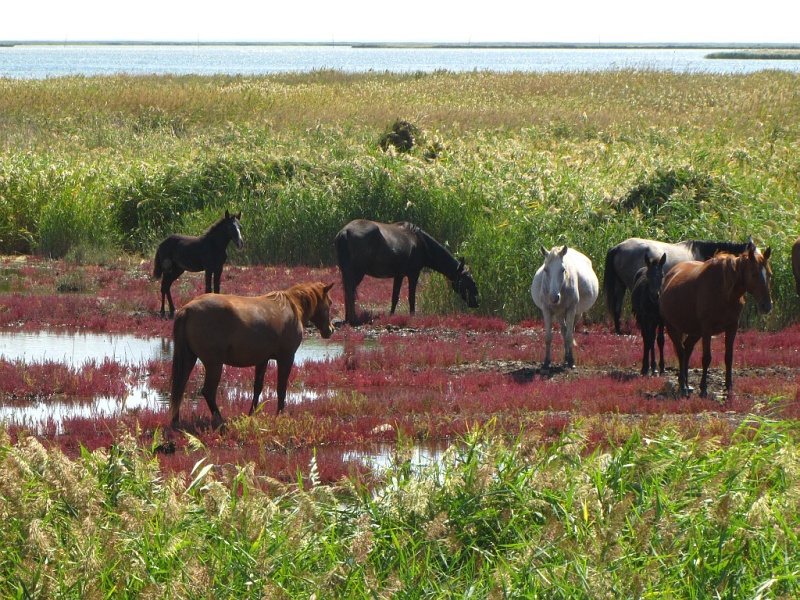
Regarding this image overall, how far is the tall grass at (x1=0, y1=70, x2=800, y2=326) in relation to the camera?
19.2 meters

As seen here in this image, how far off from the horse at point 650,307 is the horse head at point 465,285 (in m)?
4.38

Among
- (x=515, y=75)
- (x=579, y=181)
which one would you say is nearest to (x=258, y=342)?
(x=579, y=181)

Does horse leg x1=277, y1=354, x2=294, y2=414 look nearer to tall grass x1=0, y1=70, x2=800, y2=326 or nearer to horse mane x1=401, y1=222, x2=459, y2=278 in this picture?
horse mane x1=401, y1=222, x2=459, y2=278

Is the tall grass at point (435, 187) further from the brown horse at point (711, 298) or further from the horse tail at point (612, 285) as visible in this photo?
the brown horse at point (711, 298)

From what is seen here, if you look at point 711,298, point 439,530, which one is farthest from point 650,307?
point 439,530

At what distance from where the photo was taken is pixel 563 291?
14375mm

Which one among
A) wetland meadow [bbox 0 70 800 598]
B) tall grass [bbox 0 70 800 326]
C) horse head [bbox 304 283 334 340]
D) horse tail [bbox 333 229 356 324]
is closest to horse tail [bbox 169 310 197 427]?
wetland meadow [bbox 0 70 800 598]

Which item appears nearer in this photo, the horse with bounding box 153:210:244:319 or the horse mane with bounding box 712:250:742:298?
the horse mane with bounding box 712:250:742:298

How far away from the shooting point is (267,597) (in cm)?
485

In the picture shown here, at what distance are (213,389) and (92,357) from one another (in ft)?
15.7

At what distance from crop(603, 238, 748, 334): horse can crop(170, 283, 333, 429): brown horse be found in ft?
22.4

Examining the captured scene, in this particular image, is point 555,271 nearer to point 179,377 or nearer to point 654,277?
point 654,277

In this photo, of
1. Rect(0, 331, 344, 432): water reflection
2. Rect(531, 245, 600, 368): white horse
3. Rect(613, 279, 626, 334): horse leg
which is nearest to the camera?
Rect(0, 331, 344, 432): water reflection

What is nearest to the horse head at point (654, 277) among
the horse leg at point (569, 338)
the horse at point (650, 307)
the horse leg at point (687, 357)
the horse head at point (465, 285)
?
the horse at point (650, 307)
